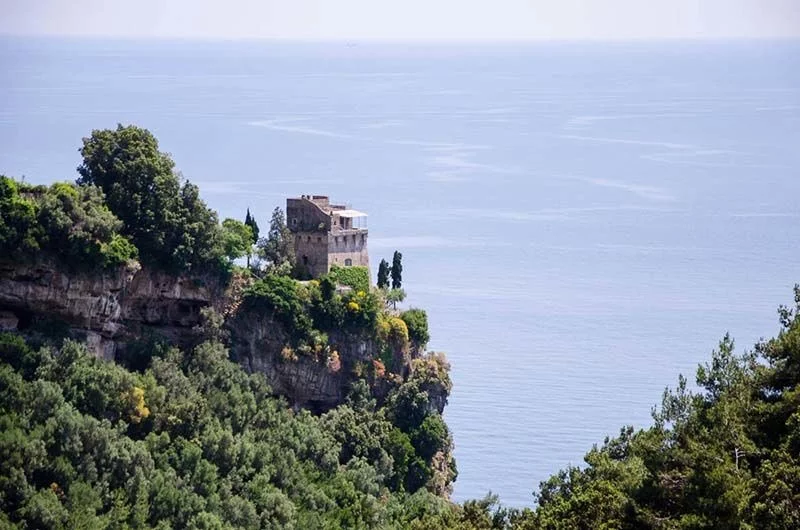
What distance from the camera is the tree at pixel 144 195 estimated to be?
56.8m

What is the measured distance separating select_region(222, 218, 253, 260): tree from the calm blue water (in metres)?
14.3

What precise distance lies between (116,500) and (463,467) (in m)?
24.1

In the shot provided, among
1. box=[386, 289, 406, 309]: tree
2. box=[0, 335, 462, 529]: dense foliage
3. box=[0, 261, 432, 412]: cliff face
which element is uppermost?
box=[386, 289, 406, 309]: tree

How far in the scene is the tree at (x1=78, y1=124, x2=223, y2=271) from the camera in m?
56.8

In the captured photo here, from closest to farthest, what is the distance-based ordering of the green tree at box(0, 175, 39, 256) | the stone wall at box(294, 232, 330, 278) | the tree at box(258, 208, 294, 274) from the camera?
1. the green tree at box(0, 175, 39, 256)
2. the tree at box(258, 208, 294, 274)
3. the stone wall at box(294, 232, 330, 278)

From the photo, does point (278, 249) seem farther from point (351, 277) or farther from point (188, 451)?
point (188, 451)

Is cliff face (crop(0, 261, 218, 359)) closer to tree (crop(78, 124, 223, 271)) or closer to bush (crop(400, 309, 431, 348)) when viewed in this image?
tree (crop(78, 124, 223, 271))

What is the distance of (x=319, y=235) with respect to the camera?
6188 cm

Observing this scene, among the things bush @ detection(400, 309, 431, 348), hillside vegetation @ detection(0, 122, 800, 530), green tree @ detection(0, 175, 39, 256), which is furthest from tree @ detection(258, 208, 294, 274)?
green tree @ detection(0, 175, 39, 256)

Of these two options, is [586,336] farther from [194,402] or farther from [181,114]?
[181,114]

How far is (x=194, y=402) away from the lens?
181 feet

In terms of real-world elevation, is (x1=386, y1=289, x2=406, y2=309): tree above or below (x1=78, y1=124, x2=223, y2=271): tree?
below

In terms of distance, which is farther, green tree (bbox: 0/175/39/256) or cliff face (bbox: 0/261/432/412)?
cliff face (bbox: 0/261/432/412)

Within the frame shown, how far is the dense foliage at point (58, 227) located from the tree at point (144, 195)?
1409 mm
